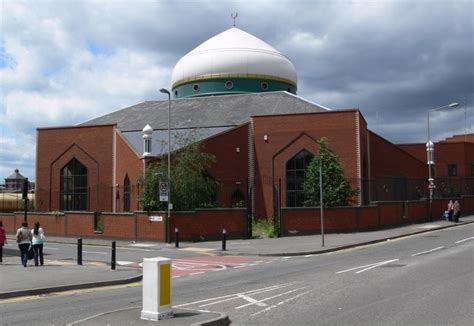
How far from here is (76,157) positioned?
42750mm

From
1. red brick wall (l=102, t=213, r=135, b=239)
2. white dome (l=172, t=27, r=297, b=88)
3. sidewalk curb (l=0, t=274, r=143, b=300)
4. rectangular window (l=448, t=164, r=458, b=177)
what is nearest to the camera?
sidewalk curb (l=0, t=274, r=143, b=300)

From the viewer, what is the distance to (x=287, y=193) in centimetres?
3991

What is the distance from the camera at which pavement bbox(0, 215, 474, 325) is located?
879cm

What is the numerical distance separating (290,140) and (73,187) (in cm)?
1686

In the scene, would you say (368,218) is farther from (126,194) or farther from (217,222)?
(126,194)

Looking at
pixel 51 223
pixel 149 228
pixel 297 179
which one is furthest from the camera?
pixel 297 179

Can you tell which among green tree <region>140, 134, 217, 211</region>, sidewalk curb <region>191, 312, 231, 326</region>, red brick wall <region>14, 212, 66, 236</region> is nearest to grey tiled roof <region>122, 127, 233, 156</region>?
green tree <region>140, 134, 217, 211</region>

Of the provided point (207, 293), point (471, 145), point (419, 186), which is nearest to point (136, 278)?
point (207, 293)

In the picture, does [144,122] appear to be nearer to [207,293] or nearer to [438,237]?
[438,237]

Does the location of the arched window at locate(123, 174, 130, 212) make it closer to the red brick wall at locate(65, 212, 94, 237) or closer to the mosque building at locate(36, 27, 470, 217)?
the mosque building at locate(36, 27, 470, 217)

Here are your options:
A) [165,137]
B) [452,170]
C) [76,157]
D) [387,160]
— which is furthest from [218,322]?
[452,170]

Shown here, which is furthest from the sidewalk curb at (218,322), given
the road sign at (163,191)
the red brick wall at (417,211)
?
the red brick wall at (417,211)

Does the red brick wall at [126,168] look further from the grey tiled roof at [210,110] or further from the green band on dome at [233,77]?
the green band on dome at [233,77]

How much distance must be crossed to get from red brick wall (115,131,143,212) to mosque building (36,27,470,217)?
0.07 m
